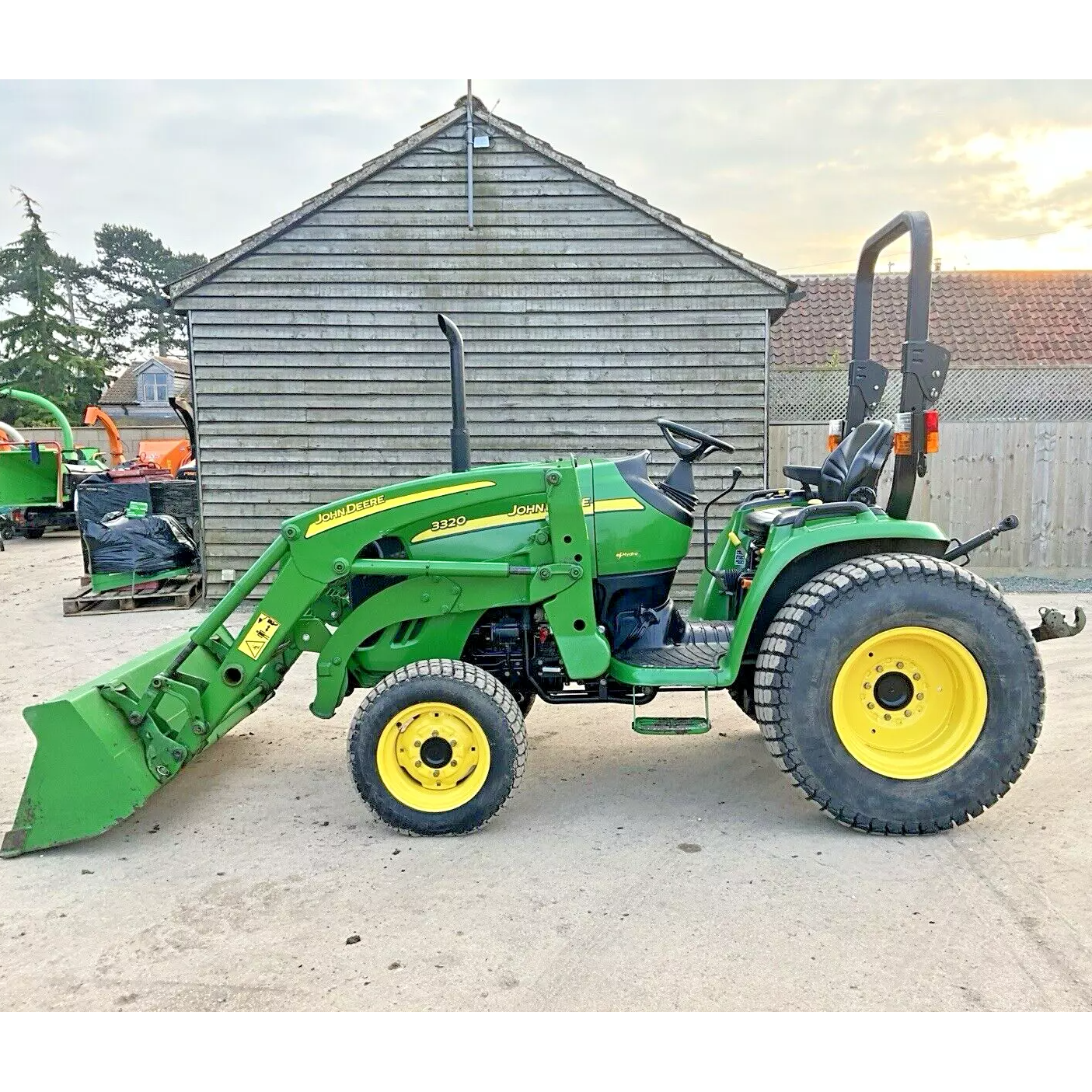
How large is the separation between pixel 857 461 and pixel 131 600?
7242 mm

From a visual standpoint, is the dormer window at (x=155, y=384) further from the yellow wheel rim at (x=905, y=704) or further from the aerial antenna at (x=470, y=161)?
the yellow wheel rim at (x=905, y=704)

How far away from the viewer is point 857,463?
3.77m

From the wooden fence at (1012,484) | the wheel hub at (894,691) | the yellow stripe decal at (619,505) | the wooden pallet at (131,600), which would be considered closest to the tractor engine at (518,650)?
the yellow stripe decal at (619,505)

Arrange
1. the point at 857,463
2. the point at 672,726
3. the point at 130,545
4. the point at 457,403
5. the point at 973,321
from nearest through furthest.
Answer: the point at 672,726 → the point at 857,463 → the point at 457,403 → the point at 130,545 → the point at 973,321

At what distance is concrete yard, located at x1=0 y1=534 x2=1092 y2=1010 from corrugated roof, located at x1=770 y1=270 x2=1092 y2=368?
12.0 metres

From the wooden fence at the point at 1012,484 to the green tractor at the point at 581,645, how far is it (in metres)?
5.23

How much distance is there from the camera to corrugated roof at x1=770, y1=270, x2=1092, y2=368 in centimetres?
1472

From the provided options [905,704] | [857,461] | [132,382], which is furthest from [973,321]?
[132,382]

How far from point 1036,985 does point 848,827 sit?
1.03 metres

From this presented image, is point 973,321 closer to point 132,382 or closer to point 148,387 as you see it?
point 148,387

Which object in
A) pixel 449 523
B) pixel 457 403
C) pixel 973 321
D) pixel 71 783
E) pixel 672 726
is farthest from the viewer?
pixel 973 321

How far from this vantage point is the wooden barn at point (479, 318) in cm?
786

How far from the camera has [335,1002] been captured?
239cm

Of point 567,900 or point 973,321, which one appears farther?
point 973,321
